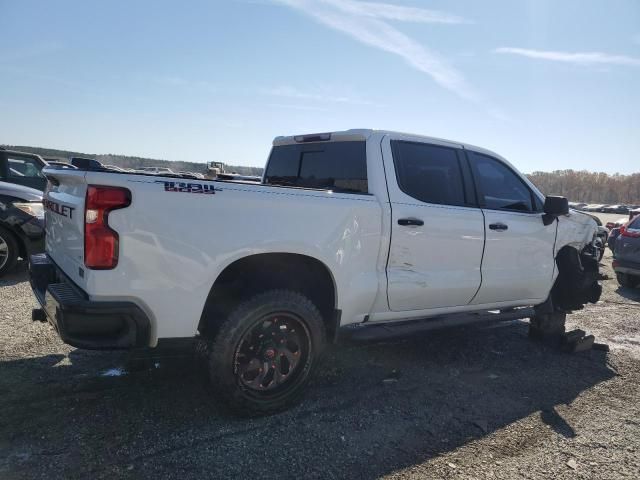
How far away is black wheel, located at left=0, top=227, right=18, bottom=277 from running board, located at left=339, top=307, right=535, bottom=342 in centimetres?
531

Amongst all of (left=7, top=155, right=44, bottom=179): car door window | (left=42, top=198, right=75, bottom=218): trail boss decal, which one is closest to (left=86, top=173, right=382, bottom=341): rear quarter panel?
(left=42, top=198, right=75, bottom=218): trail boss decal

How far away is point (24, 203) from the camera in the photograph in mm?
6551

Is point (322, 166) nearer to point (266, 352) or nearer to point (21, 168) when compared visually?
point (266, 352)

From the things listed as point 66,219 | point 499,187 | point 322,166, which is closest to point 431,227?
point 322,166

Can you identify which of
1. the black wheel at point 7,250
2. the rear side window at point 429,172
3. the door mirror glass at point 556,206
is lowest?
the black wheel at point 7,250

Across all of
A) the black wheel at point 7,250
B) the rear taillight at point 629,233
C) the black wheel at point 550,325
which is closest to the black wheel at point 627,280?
the rear taillight at point 629,233

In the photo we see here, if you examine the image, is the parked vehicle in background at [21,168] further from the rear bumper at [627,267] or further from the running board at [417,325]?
the rear bumper at [627,267]

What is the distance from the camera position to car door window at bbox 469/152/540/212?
435 centimetres

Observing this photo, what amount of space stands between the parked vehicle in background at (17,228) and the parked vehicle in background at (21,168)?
2.34 m

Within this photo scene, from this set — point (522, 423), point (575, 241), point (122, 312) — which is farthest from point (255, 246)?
point (575, 241)

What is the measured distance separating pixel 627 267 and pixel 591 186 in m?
119

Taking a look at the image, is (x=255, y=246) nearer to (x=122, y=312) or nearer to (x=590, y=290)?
(x=122, y=312)

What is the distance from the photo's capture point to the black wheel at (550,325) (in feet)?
17.0

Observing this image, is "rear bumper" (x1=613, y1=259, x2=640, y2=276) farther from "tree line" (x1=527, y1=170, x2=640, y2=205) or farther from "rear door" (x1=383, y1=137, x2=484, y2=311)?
"tree line" (x1=527, y1=170, x2=640, y2=205)
